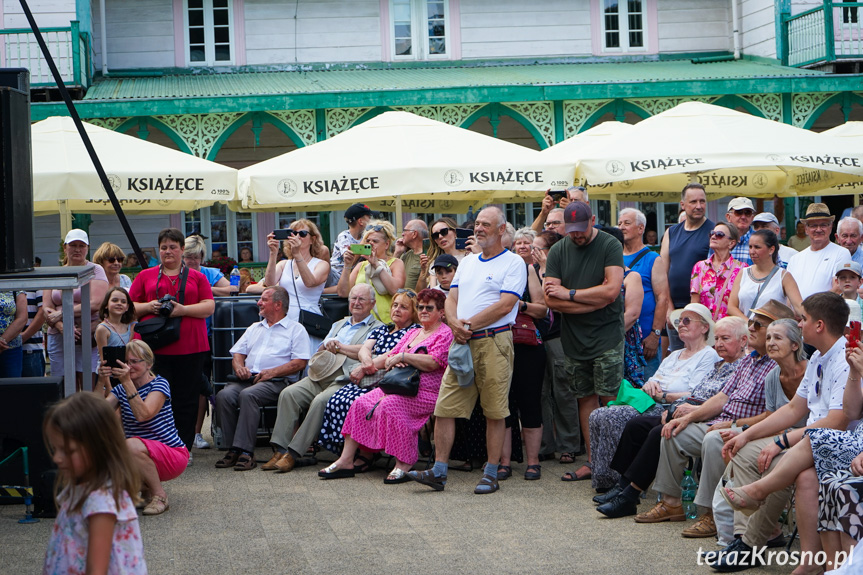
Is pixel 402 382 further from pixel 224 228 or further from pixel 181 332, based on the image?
pixel 224 228

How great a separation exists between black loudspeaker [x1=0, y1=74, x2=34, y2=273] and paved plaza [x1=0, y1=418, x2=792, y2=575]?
1.72 metres

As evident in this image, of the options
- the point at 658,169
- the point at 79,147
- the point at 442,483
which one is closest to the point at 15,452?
the point at 442,483

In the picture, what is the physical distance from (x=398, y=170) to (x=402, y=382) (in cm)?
311

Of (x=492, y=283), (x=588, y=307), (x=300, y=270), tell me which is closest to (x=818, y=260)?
(x=588, y=307)

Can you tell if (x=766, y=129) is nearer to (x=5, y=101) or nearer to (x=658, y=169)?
(x=658, y=169)

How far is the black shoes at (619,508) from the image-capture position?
20.9 feet

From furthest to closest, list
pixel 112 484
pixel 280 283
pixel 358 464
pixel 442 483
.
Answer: pixel 280 283, pixel 358 464, pixel 442 483, pixel 112 484

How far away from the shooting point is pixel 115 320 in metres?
7.93

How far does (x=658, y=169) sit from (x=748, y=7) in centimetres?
1137

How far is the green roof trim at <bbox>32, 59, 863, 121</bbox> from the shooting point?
16203 mm

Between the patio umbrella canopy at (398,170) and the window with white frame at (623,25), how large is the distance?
10.1 m

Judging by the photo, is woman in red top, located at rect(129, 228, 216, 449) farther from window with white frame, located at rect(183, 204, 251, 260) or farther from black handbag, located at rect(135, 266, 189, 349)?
window with white frame, located at rect(183, 204, 251, 260)

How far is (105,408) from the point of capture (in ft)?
11.1

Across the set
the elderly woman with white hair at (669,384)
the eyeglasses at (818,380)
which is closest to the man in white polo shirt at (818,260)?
the elderly woman with white hair at (669,384)
